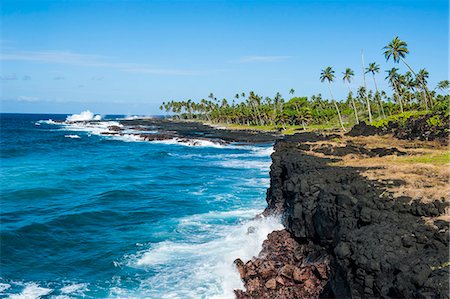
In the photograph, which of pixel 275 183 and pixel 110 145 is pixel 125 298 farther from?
pixel 110 145

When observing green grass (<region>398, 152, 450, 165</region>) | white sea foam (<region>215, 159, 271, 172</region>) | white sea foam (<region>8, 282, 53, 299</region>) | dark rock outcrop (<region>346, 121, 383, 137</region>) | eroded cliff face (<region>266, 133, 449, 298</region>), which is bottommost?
white sea foam (<region>8, 282, 53, 299</region>)

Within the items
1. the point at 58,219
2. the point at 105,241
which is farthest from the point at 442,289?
the point at 58,219

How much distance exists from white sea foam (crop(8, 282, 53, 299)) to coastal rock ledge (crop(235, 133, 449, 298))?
9883 millimetres

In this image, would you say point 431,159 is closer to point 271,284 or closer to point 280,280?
point 280,280

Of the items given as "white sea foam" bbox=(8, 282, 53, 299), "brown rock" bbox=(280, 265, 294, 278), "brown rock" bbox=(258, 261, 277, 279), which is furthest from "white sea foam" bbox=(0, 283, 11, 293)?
"brown rock" bbox=(280, 265, 294, 278)

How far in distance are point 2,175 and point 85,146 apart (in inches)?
1519

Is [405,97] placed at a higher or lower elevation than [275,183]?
higher

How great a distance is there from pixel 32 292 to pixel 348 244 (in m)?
15.9

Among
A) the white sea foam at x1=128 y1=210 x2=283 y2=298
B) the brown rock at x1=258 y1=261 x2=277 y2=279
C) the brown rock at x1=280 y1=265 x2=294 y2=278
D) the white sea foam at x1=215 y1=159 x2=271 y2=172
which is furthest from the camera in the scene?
the white sea foam at x1=215 y1=159 x2=271 y2=172

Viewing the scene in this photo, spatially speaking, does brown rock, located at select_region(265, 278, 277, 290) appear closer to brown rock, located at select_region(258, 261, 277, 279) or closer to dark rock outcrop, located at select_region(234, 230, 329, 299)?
dark rock outcrop, located at select_region(234, 230, 329, 299)

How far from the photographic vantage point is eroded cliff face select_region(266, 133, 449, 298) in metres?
11.9

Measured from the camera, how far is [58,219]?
32.8 meters

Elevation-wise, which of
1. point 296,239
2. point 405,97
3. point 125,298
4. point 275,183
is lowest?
point 125,298

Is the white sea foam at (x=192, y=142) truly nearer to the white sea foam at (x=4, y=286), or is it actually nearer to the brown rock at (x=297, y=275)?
the white sea foam at (x=4, y=286)
